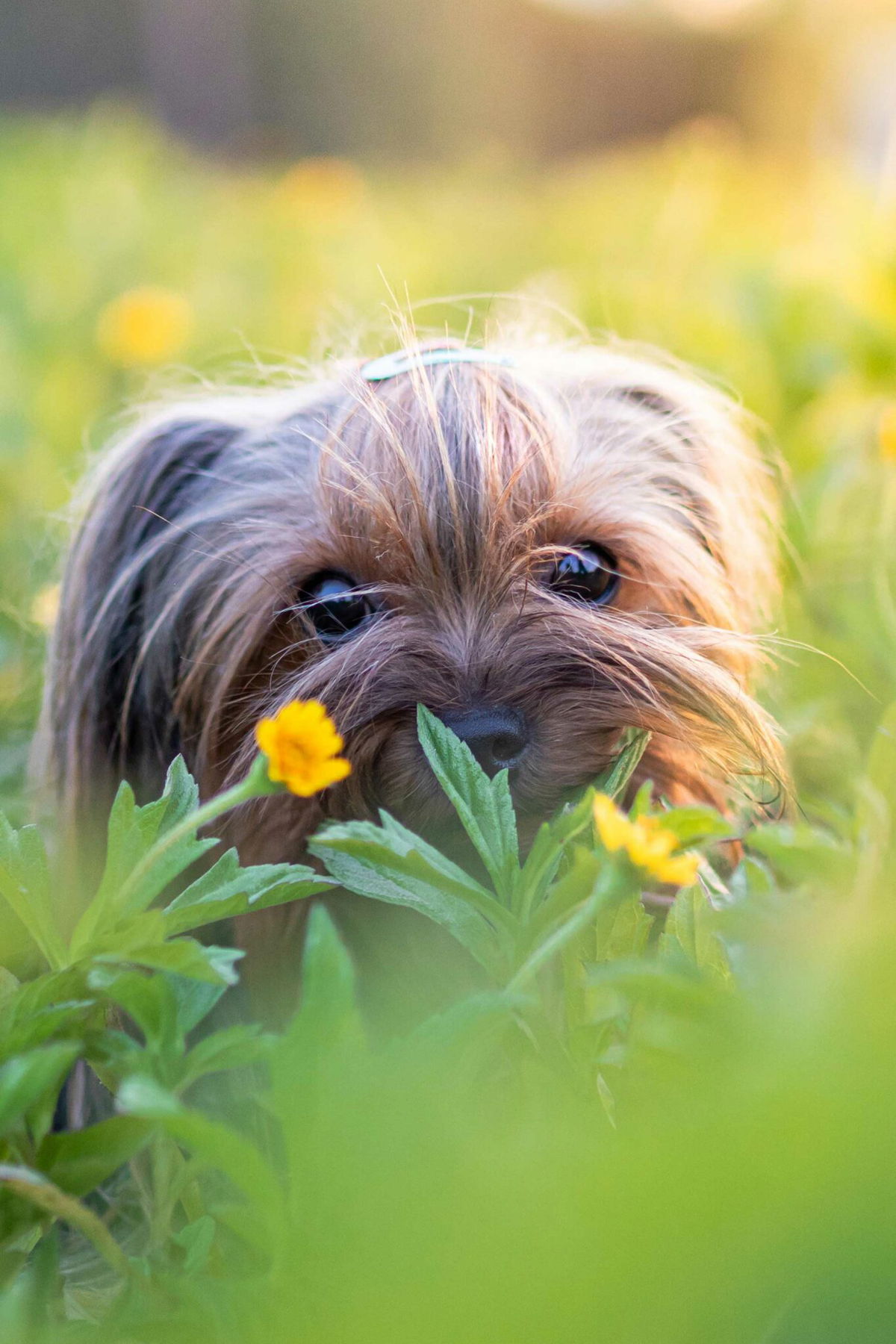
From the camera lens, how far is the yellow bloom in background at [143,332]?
3389 millimetres

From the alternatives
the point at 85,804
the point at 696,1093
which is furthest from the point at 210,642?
the point at 696,1093

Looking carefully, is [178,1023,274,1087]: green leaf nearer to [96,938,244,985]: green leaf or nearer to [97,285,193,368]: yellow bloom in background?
[96,938,244,985]: green leaf

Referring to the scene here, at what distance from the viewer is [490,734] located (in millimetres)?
1410

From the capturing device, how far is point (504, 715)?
4.74 feet

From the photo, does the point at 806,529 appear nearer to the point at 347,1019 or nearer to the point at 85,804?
the point at 85,804

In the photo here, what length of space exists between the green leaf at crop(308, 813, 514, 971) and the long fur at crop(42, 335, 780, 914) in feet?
1.14

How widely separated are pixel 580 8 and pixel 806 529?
10.4 metres

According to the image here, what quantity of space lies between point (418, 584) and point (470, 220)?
4.56m

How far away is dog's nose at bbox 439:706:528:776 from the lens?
1408mm

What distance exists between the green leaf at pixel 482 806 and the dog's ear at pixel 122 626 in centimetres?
72

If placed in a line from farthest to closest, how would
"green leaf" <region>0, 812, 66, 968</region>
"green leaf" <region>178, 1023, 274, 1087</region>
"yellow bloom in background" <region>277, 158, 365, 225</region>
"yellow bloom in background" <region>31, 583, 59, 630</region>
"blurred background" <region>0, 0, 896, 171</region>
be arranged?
"blurred background" <region>0, 0, 896, 171</region>, "yellow bloom in background" <region>277, 158, 365, 225</region>, "yellow bloom in background" <region>31, 583, 59, 630</region>, "green leaf" <region>0, 812, 66, 968</region>, "green leaf" <region>178, 1023, 274, 1087</region>

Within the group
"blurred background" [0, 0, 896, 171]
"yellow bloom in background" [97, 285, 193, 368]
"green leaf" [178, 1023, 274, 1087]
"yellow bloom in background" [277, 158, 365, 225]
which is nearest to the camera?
"green leaf" [178, 1023, 274, 1087]

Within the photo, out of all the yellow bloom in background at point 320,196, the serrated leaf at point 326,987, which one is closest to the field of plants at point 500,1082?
the serrated leaf at point 326,987

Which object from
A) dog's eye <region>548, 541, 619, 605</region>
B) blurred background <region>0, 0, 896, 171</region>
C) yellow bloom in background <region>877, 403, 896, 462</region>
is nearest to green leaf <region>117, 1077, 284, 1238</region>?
dog's eye <region>548, 541, 619, 605</region>
